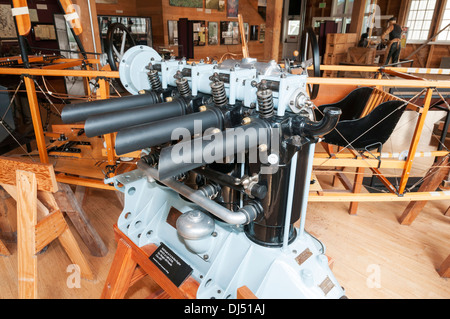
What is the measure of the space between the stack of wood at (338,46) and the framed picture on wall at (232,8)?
8.36 feet

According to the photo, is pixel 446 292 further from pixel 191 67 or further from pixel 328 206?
pixel 191 67

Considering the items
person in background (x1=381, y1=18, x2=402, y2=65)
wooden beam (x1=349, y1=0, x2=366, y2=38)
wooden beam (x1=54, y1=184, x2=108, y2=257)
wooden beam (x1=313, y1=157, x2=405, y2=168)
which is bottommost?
wooden beam (x1=54, y1=184, x2=108, y2=257)

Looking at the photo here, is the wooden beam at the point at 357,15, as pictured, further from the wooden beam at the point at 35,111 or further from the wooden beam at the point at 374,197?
the wooden beam at the point at 35,111

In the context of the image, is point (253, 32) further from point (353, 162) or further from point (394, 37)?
point (353, 162)

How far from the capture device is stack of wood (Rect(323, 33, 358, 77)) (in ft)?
25.2

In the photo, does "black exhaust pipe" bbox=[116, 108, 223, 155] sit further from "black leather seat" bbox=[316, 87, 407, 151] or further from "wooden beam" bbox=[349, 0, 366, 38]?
"wooden beam" bbox=[349, 0, 366, 38]

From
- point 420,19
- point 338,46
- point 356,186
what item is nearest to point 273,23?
point 356,186

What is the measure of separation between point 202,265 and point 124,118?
0.71 meters

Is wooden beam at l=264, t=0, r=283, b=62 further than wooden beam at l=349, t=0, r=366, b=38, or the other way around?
wooden beam at l=349, t=0, r=366, b=38

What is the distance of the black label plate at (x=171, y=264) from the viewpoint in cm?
136

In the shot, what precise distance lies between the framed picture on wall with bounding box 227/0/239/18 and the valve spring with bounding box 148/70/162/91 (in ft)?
24.8

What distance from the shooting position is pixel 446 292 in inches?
81.3

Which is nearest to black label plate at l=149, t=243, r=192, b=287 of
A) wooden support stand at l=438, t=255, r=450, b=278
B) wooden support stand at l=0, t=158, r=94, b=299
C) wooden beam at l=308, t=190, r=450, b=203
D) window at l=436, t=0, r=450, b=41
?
wooden support stand at l=0, t=158, r=94, b=299
